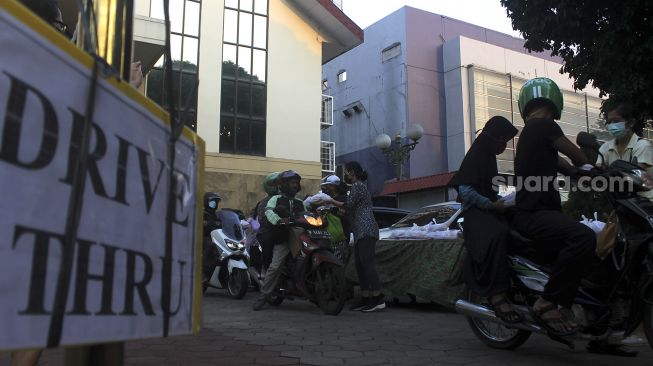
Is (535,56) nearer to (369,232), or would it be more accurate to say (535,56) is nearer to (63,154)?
(369,232)

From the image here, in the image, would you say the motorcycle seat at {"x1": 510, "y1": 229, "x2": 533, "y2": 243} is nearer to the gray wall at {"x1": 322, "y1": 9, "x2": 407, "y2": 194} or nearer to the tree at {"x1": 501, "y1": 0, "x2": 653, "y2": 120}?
the tree at {"x1": 501, "y1": 0, "x2": 653, "y2": 120}

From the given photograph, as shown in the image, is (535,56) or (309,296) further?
(535,56)

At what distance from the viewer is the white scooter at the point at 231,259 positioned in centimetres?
780

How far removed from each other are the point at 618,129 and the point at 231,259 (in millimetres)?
5332

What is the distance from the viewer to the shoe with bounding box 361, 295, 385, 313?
6.46 meters

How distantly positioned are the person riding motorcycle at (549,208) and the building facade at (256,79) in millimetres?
18066

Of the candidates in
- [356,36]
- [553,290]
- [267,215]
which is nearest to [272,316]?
[267,215]

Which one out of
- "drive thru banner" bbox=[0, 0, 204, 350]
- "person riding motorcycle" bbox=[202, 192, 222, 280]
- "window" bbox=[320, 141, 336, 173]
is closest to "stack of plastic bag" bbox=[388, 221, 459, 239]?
"person riding motorcycle" bbox=[202, 192, 222, 280]

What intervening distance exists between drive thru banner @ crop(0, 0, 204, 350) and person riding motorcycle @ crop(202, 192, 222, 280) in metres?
6.56

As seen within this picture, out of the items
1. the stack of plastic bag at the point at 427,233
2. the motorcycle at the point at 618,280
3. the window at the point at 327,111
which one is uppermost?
the window at the point at 327,111

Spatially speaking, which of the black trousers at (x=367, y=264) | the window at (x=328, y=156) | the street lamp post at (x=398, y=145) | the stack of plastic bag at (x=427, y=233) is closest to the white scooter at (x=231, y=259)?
the black trousers at (x=367, y=264)

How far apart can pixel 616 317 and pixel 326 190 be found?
14.1 feet

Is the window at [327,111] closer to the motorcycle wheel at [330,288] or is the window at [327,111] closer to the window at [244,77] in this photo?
the window at [244,77]

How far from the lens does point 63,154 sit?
3.69ft
